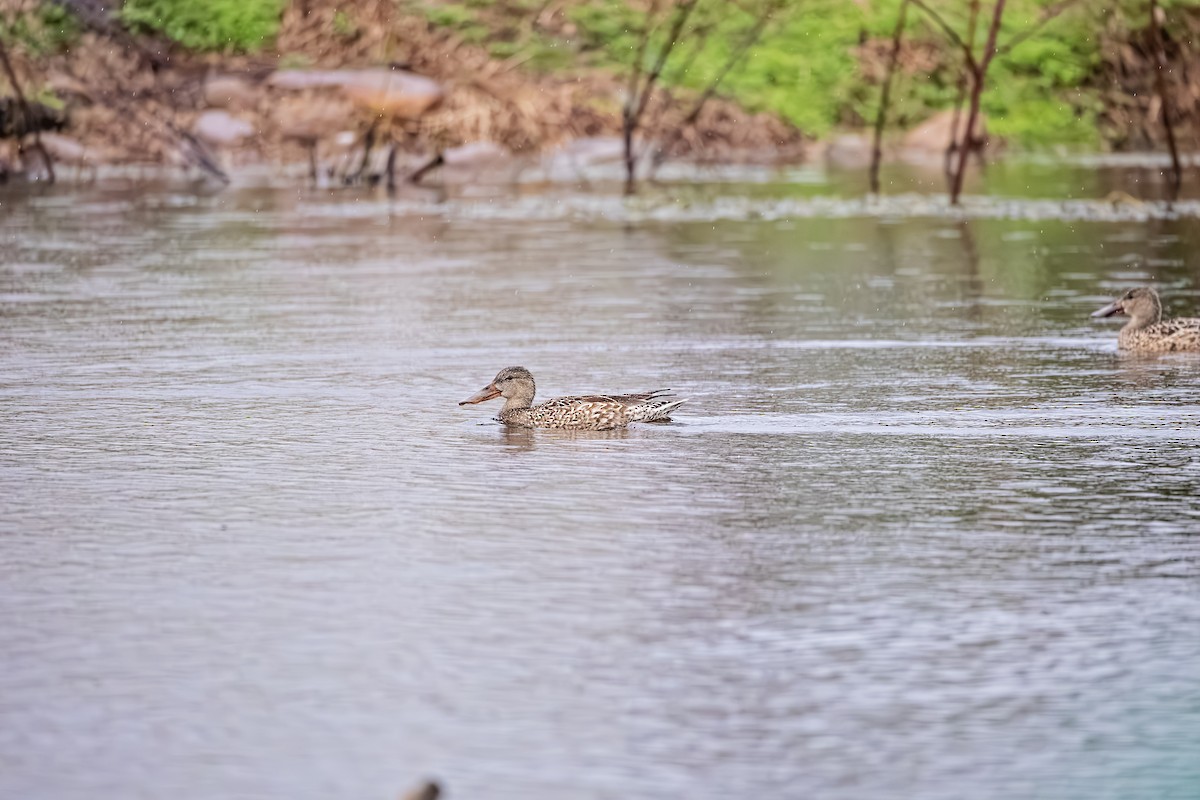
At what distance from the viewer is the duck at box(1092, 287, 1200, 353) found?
1527 cm

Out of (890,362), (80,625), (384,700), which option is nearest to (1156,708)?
(384,700)

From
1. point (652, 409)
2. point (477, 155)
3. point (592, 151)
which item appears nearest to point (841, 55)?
point (592, 151)

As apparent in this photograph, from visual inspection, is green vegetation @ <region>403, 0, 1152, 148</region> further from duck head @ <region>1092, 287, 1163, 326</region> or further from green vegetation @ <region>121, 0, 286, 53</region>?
duck head @ <region>1092, 287, 1163, 326</region>

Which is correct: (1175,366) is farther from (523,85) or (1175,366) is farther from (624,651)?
(523,85)

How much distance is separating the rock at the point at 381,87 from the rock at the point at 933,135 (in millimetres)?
10000

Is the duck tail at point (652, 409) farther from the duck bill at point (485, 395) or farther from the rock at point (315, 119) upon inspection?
the rock at point (315, 119)

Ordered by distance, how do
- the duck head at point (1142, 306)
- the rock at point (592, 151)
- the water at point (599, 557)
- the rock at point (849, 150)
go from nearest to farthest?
the water at point (599, 557), the duck head at point (1142, 306), the rock at point (592, 151), the rock at point (849, 150)

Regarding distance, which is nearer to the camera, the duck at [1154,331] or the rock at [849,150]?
the duck at [1154,331]

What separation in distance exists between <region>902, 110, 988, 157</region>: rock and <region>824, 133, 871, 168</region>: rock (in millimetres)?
809

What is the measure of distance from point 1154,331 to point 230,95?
29.9 meters

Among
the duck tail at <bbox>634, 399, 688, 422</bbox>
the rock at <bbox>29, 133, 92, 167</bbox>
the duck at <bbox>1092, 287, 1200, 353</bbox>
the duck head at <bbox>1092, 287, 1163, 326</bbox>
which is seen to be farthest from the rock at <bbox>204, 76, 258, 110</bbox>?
the duck tail at <bbox>634, 399, 688, 422</bbox>

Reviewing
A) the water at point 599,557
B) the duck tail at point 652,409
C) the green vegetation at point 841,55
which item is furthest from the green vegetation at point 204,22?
the duck tail at point 652,409

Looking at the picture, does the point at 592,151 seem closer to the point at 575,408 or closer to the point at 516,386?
the point at 516,386

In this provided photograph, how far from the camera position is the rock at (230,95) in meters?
42.9
